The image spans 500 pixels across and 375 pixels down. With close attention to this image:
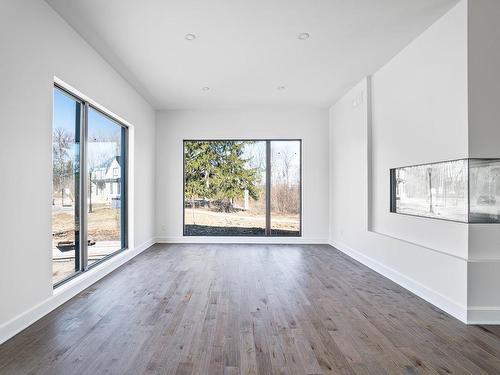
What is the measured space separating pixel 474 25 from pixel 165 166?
A: 5.47m

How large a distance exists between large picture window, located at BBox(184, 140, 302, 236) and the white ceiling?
1.61 m

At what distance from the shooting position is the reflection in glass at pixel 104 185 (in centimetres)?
403

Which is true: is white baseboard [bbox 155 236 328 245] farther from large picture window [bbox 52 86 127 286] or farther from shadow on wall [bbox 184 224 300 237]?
large picture window [bbox 52 86 127 286]

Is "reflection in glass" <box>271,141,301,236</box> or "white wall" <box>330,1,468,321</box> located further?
"reflection in glass" <box>271,141,301,236</box>

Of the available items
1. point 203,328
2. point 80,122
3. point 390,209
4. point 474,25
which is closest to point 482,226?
point 390,209

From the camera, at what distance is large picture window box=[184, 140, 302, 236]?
6598 millimetres

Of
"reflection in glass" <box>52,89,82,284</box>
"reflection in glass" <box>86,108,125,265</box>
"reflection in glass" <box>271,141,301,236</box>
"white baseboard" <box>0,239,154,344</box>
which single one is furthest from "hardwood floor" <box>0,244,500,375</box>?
"reflection in glass" <box>271,141,301,236</box>

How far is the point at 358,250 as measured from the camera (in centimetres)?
502

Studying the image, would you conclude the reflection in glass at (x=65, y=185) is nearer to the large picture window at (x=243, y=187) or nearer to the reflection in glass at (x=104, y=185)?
the reflection in glass at (x=104, y=185)

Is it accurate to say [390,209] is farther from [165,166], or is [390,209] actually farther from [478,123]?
[165,166]

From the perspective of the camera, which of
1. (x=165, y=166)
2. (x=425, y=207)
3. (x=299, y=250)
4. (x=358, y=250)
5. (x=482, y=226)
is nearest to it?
(x=482, y=226)

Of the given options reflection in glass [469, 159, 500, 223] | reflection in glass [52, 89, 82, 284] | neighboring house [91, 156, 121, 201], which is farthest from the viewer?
neighboring house [91, 156, 121, 201]

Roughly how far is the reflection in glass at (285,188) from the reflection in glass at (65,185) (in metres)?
3.92

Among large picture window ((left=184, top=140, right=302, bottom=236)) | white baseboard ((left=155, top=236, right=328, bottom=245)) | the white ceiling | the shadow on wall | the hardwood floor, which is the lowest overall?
the hardwood floor
